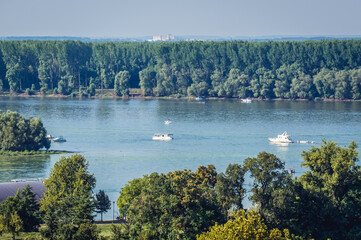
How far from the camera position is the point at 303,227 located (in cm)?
3584

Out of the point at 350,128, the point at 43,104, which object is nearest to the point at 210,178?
the point at 350,128

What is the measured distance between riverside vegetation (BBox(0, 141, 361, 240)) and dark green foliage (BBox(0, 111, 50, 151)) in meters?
27.1

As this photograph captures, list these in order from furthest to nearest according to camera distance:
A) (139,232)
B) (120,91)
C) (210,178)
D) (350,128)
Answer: (120,91) → (350,128) → (210,178) → (139,232)

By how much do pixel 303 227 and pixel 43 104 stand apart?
84954 millimetres

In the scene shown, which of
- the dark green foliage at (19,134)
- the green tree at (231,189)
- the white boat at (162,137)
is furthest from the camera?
the white boat at (162,137)

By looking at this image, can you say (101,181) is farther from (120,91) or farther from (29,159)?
(120,91)

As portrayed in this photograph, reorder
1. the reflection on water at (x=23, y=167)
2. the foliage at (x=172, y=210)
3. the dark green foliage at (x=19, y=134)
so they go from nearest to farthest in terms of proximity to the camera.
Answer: the foliage at (x=172, y=210), the reflection on water at (x=23, y=167), the dark green foliage at (x=19, y=134)

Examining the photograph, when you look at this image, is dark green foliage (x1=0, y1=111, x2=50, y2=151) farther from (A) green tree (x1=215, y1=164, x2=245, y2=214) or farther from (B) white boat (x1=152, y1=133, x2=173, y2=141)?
(A) green tree (x1=215, y1=164, x2=245, y2=214)

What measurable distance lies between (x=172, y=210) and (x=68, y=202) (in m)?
5.68

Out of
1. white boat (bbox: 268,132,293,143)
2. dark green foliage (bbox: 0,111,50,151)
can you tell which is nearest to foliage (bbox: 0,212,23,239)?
dark green foliage (bbox: 0,111,50,151)

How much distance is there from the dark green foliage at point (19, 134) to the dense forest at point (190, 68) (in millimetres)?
66240

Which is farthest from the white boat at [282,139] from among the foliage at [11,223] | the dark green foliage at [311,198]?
the foliage at [11,223]

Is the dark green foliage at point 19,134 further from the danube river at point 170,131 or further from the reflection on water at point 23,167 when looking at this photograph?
the danube river at point 170,131

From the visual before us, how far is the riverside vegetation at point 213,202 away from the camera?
3303 cm
